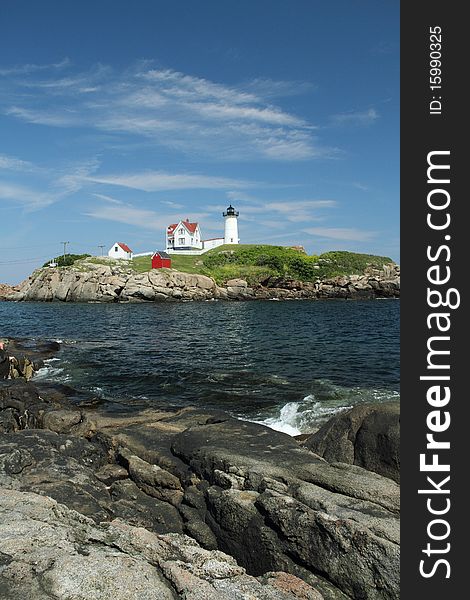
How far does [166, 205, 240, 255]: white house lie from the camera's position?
155750mm

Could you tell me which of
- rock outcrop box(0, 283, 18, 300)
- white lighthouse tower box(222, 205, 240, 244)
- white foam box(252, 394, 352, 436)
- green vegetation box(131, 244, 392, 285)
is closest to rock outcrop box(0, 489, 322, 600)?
white foam box(252, 394, 352, 436)

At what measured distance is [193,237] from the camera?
157 m

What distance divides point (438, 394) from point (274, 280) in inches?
4666

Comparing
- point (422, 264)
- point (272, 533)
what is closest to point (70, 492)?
point (272, 533)

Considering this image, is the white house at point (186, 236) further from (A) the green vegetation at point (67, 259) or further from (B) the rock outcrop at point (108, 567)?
(B) the rock outcrop at point (108, 567)

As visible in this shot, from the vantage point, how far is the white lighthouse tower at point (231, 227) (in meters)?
165

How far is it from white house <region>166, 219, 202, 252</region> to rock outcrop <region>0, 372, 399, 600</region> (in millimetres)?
143095

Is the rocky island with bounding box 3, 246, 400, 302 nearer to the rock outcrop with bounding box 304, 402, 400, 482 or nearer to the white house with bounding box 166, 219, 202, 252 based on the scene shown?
the white house with bounding box 166, 219, 202, 252

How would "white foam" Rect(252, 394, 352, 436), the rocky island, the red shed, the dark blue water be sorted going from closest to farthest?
"white foam" Rect(252, 394, 352, 436), the dark blue water, the rocky island, the red shed

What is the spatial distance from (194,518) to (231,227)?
159582mm

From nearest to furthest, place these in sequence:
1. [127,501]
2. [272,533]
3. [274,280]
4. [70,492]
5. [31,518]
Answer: [31,518], [272,533], [70,492], [127,501], [274,280]

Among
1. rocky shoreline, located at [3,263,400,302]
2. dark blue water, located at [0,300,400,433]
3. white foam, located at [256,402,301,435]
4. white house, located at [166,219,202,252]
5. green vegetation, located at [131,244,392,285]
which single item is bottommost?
white foam, located at [256,402,301,435]

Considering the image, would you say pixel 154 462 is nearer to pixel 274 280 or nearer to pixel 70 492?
pixel 70 492

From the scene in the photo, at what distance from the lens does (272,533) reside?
8555mm
